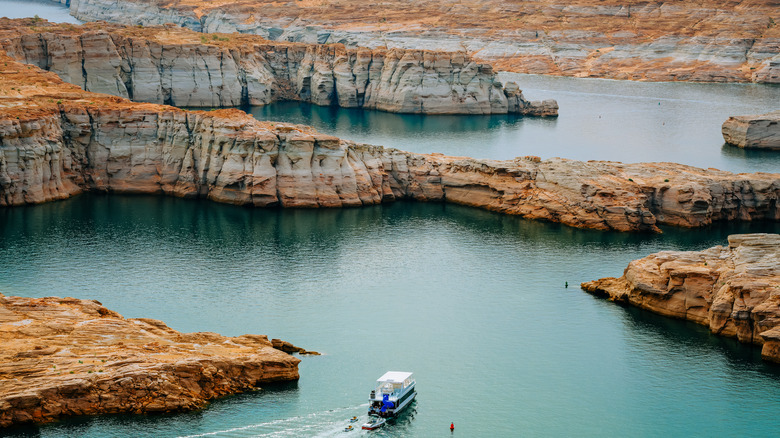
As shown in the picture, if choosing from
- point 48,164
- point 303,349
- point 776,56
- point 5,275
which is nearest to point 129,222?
point 48,164

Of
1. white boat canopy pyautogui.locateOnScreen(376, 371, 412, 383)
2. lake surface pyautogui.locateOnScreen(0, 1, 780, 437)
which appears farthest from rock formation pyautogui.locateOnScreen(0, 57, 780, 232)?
white boat canopy pyautogui.locateOnScreen(376, 371, 412, 383)

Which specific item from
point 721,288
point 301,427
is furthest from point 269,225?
point 721,288

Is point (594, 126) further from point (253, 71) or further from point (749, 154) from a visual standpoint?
point (253, 71)

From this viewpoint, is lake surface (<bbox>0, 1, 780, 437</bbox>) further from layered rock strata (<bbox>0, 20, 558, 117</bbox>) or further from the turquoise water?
layered rock strata (<bbox>0, 20, 558, 117</bbox>)

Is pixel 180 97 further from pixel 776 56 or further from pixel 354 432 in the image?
pixel 776 56

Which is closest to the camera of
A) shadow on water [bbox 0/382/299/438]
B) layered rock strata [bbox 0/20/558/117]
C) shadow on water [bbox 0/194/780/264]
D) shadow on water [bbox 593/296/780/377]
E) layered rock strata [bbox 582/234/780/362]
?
shadow on water [bbox 0/382/299/438]

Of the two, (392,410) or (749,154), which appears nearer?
(392,410)

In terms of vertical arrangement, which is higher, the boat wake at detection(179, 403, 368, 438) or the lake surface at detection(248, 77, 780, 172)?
the lake surface at detection(248, 77, 780, 172)
